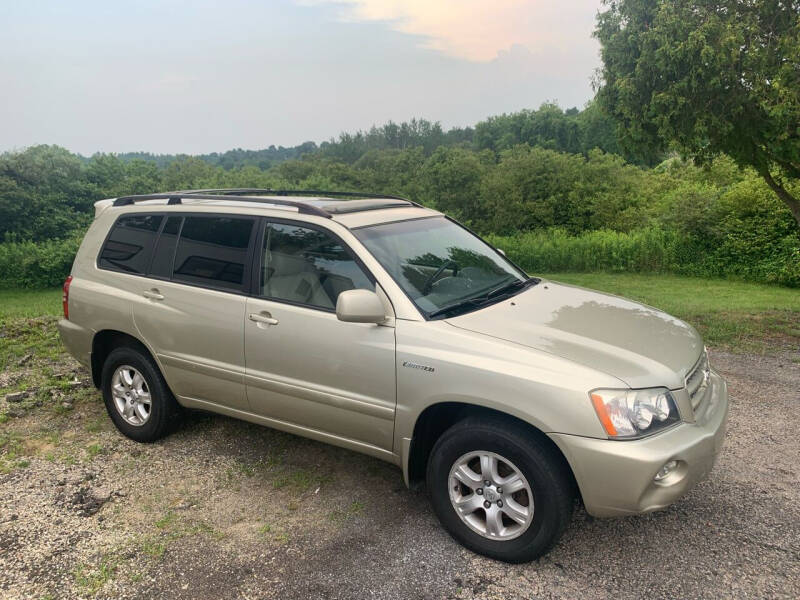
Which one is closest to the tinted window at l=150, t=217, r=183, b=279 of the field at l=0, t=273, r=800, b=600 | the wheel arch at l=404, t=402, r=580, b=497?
the field at l=0, t=273, r=800, b=600

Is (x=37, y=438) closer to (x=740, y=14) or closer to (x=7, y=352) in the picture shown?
(x=7, y=352)

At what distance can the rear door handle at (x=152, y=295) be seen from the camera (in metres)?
4.39

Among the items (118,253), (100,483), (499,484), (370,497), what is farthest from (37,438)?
(499,484)

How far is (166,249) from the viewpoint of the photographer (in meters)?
4.50

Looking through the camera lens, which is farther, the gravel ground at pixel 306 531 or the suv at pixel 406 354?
the gravel ground at pixel 306 531

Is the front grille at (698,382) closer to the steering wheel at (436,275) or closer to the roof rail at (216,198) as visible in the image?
the steering wheel at (436,275)

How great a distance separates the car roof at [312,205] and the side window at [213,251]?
0.15m

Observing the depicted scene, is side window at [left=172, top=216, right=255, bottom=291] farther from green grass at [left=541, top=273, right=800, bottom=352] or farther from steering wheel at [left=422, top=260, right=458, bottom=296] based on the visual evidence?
green grass at [left=541, top=273, right=800, bottom=352]

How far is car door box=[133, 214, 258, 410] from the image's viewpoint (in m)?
4.07

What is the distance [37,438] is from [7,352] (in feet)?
9.98

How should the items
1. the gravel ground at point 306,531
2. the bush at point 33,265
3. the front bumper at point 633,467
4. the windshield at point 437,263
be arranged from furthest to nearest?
the bush at point 33,265, the windshield at point 437,263, the gravel ground at point 306,531, the front bumper at point 633,467

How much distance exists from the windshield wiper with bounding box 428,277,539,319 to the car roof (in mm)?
819

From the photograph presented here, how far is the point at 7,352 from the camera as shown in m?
7.31

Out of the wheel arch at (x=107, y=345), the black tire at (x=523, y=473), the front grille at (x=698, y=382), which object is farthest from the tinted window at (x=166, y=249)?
the front grille at (x=698, y=382)
